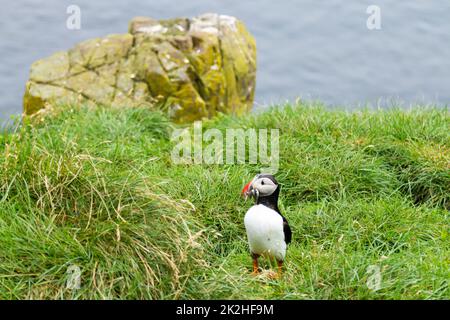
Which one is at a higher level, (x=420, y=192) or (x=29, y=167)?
(x=29, y=167)

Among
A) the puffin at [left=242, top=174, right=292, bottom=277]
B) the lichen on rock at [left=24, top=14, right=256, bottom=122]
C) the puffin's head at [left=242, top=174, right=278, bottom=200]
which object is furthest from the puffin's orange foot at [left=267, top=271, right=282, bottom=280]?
the lichen on rock at [left=24, top=14, right=256, bottom=122]

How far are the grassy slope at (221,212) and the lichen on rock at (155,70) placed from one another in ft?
3.53

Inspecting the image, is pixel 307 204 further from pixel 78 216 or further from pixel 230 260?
pixel 78 216

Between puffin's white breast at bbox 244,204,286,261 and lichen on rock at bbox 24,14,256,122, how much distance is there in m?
3.22

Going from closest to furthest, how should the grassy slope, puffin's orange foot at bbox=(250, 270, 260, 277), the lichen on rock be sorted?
the grassy slope → puffin's orange foot at bbox=(250, 270, 260, 277) → the lichen on rock

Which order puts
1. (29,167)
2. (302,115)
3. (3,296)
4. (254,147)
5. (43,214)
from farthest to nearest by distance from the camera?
(302,115), (254,147), (29,167), (43,214), (3,296)

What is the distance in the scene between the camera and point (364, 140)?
6129 millimetres

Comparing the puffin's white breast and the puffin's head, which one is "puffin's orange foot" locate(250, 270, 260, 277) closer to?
the puffin's white breast

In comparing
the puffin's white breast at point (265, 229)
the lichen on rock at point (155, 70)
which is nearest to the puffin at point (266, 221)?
the puffin's white breast at point (265, 229)

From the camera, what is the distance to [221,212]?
203 inches

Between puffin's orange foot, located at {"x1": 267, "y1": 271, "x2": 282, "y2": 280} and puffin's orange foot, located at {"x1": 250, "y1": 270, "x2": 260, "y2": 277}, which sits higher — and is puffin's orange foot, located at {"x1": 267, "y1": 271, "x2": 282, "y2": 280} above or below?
above

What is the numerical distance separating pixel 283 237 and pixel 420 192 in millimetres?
1865

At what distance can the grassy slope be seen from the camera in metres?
3.98

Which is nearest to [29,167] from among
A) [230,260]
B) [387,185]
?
[230,260]
